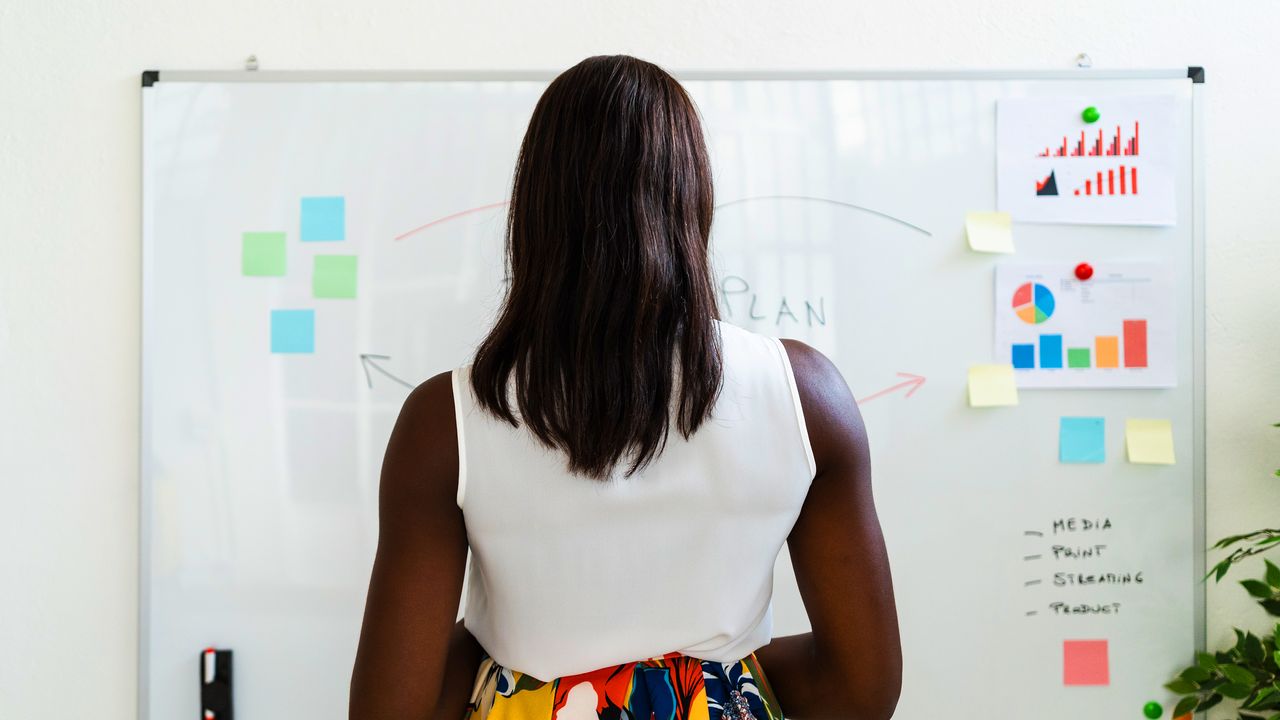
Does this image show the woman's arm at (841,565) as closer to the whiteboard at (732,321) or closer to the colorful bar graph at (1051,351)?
the whiteboard at (732,321)

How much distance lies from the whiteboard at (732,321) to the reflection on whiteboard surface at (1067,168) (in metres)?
0.02

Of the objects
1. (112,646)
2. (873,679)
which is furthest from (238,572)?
(873,679)

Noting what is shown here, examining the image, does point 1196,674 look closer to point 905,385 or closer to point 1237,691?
point 1237,691

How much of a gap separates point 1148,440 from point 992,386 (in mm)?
282

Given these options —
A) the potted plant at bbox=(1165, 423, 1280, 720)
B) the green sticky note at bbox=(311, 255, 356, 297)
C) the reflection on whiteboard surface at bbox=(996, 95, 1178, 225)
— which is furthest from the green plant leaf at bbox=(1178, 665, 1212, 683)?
the green sticky note at bbox=(311, 255, 356, 297)

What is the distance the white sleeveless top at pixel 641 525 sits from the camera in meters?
0.67

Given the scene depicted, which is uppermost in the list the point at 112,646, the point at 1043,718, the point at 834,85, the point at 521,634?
the point at 834,85

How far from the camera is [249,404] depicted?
141cm

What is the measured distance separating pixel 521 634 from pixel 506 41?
1.06m

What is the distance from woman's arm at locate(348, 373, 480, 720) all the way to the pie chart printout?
1.09m

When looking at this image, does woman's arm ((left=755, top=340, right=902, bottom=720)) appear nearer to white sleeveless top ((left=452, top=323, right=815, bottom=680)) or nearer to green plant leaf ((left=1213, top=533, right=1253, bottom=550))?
white sleeveless top ((left=452, top=323, right=815, bottom=680))

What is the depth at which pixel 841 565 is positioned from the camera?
74cm

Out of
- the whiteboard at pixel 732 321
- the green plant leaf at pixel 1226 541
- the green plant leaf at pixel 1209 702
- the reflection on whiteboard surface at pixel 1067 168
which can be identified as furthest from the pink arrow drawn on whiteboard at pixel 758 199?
the green plant leaf at pixel 1209 702

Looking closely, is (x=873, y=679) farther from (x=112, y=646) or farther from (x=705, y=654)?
(x=112, y=646)
